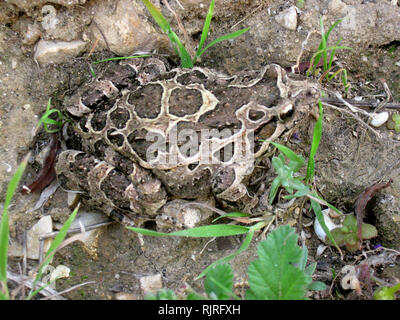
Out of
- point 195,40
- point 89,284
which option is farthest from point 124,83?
point 89,284

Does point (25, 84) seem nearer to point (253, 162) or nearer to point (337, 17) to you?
point (253, 162)

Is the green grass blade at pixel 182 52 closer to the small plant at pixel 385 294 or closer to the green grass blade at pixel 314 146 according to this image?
the green grass blade at pixel 314 146

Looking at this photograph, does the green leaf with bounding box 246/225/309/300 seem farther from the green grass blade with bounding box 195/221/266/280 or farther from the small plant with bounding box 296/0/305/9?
the small plant with bounding box 296/0/305/9

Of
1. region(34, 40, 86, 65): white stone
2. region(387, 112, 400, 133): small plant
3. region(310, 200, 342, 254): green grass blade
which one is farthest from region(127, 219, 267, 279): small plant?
region(34, 40, 86, 65): white stone

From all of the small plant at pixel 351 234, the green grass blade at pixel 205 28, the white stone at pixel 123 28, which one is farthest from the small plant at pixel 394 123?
the white stone at pixel 123 28

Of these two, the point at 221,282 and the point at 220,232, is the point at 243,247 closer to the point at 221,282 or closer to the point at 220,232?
the point at 220,232
